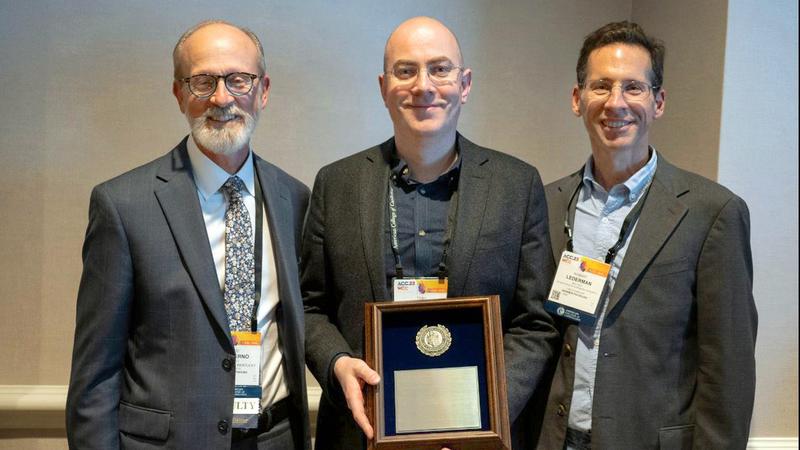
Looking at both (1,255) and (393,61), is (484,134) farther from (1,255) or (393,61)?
(1,255)

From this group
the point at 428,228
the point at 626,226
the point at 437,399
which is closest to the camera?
the point at 437,399

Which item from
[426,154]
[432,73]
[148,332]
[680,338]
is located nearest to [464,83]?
[432,73]

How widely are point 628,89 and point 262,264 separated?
4.03 feet

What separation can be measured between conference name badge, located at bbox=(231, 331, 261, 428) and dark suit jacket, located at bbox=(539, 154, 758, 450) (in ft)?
2.84

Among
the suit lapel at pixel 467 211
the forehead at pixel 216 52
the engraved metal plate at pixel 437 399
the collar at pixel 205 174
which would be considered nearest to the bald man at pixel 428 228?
the suit lapel at pixel 467 211

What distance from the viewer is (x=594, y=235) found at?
229 centimetres

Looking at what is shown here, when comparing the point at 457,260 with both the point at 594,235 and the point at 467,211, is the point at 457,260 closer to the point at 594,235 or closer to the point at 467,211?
the point at 467,211

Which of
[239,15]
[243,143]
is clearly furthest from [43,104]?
[243,143]

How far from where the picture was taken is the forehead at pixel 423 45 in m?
2.10

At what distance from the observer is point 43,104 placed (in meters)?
3.45

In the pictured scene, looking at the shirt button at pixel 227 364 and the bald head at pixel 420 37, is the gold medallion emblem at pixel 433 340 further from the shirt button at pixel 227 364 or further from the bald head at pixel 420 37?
the bald head at pixel 420 37

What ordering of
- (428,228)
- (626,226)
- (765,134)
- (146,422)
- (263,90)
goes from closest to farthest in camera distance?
(146,422)
(428,228)
(626,226)
(263,90)
(765,134)

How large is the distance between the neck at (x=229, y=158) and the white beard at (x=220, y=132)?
30 mm

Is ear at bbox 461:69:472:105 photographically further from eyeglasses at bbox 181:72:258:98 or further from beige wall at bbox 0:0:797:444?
beige wall at bbox 0:0:797:444
